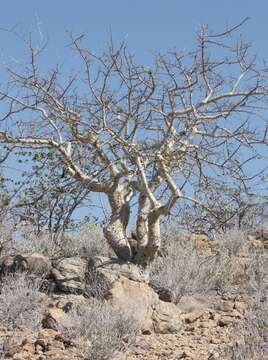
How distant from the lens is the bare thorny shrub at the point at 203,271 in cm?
909

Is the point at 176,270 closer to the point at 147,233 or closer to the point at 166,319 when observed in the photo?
the point at 147,233

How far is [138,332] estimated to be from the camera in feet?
23.0

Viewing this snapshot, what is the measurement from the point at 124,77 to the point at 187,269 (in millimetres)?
2879

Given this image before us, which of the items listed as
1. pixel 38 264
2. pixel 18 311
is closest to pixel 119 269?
pixel 38 264

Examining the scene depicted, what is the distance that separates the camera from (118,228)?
998cm

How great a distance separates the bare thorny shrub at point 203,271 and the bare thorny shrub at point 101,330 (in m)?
1.85

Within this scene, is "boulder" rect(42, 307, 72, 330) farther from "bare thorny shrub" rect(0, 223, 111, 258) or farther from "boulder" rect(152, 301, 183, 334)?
"bare thorny shrub" rect(0, 223, 111, 258)

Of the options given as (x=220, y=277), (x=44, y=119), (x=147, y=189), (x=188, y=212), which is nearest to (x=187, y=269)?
(x=220, y=277)

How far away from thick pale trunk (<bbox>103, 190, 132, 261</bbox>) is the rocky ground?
48cm

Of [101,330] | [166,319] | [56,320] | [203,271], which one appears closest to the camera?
[101,330]

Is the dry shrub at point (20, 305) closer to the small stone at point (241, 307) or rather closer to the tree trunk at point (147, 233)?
the tree trunk at point (147, 233)

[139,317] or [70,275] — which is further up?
[70,275]

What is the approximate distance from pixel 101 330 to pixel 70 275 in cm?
289

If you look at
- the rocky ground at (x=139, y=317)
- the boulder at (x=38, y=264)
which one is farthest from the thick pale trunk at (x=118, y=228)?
the boulder at (x=38, y=264)
